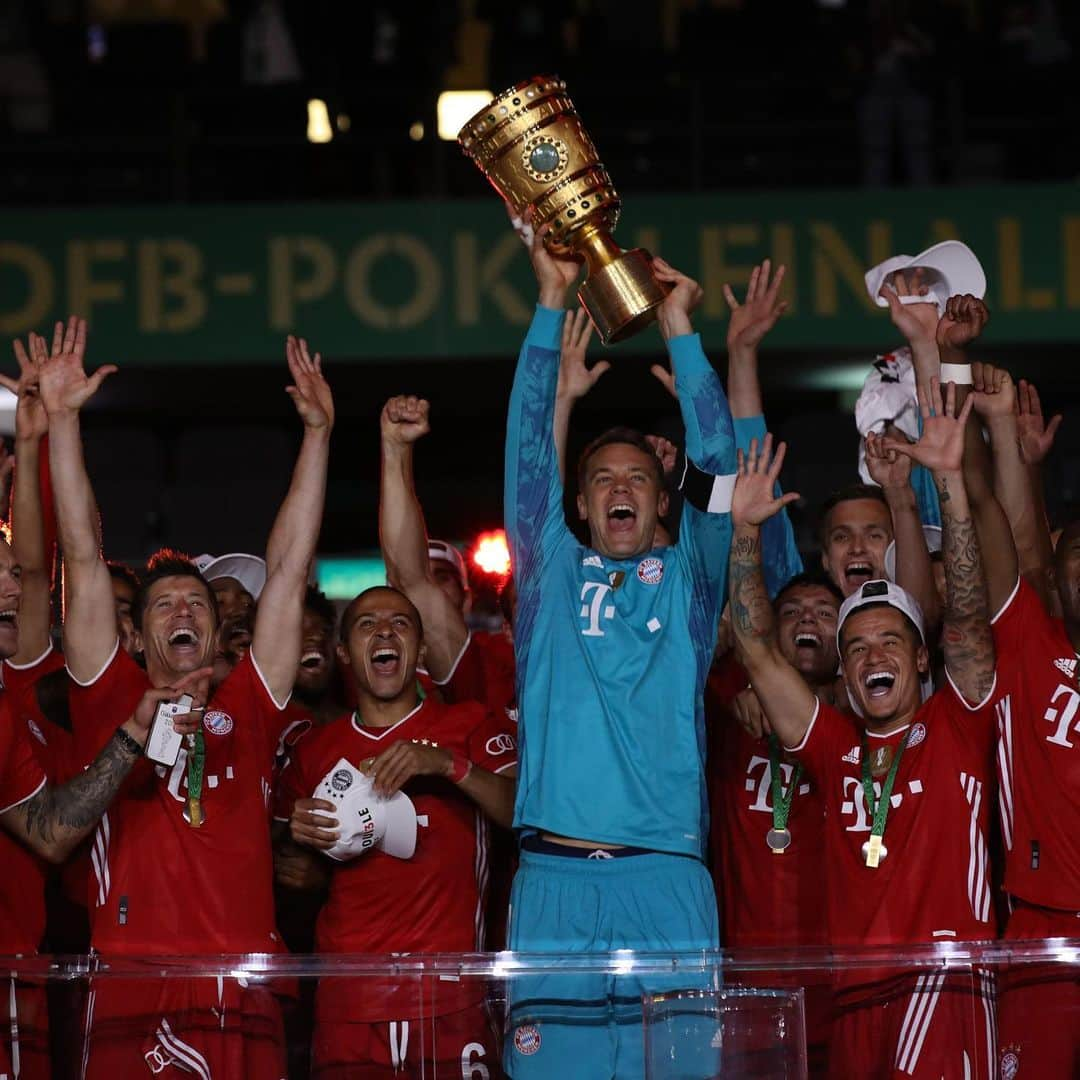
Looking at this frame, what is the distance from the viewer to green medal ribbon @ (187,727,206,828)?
168 inches

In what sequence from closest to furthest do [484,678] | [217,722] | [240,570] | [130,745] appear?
[130,745], [217,722], [484,678], [240,570]

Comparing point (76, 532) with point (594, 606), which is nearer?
point (594, 606)

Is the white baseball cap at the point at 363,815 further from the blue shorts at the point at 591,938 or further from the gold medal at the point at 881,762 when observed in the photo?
the gold medal at the point at 881,762

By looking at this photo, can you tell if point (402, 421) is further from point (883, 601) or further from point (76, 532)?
point (883, 601)

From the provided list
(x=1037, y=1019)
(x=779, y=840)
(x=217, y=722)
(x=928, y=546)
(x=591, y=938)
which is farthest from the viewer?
(x=928, y=546)

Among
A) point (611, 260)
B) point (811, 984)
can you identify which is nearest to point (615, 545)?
point (611, 260)

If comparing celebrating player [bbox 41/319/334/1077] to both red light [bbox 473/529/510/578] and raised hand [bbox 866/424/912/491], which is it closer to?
raised hand [bbox 866/424/912/491]

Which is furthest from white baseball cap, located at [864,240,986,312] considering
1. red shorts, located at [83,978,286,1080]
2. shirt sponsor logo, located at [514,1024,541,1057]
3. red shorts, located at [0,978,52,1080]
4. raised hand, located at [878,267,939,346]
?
red shorts, located at [0,978,52,1080]

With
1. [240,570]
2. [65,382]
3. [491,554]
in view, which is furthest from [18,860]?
[491,554]

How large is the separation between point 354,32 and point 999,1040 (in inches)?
291

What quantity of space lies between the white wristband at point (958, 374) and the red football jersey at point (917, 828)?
758 millimetres

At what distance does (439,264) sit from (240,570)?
3617 mm

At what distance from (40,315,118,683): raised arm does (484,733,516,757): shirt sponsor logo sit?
92 centimetres

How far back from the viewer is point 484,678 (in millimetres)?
5164
